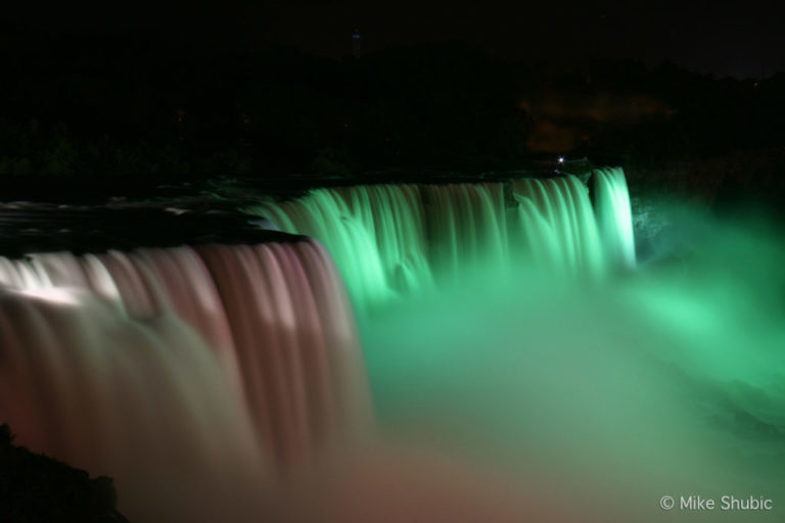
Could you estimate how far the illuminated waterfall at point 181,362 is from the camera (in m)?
4.76

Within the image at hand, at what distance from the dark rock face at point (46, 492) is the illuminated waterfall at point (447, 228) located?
5706mm

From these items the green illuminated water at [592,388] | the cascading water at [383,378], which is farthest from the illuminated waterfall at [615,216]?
the cascading water at [383,378]

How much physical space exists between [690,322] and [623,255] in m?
3.47

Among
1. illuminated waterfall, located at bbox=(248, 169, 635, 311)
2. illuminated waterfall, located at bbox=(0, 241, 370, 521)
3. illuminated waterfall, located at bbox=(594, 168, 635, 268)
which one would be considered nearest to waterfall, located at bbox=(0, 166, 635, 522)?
illuminated waterfall, located at bbox=(0, 241, 370, 521)

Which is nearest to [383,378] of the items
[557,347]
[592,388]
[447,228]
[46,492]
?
[592,388]

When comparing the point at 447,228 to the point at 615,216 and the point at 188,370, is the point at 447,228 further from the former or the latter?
the point at 188,370

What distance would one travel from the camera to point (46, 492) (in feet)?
10.7

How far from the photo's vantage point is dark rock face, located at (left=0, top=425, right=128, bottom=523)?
3.14 meters

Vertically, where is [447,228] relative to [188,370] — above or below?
above

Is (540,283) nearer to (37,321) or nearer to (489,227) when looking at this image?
(489,227)

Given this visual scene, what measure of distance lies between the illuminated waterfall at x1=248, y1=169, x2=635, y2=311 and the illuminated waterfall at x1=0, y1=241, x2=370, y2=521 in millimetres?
2774

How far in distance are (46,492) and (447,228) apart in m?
9.29

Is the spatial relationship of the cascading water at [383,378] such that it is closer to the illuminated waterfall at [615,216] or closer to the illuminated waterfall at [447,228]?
the illuminated waterfall at [447,228]

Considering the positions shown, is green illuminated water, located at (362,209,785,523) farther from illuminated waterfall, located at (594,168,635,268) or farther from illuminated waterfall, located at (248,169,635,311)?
illuminated waterfall, located at (594,168,635,268)
